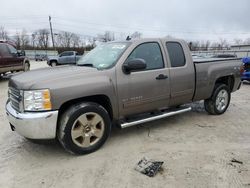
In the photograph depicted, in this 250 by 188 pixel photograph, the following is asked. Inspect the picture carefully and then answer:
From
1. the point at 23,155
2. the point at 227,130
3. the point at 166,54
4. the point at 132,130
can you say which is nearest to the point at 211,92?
the point at 227,130

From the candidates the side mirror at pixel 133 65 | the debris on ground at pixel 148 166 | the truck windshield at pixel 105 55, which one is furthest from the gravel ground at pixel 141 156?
the truck windshield at pixel 105 55

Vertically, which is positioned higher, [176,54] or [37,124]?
[176,54]

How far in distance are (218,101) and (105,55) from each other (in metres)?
3.15

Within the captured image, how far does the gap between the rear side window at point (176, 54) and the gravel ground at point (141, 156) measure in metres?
1.35

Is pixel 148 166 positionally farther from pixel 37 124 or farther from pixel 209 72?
pixel 209 72

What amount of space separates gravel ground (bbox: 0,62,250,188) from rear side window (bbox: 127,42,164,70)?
1.35 m

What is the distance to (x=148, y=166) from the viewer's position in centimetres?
327

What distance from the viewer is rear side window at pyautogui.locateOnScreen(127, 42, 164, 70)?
170 inches

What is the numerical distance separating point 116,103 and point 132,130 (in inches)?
43.0

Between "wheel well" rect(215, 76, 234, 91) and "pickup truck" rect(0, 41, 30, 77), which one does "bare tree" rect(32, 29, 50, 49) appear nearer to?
"pickup truck" rect(0, 41, 30, 77)

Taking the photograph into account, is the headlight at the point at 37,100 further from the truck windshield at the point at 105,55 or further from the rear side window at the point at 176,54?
the rear side window at the point at 176,54

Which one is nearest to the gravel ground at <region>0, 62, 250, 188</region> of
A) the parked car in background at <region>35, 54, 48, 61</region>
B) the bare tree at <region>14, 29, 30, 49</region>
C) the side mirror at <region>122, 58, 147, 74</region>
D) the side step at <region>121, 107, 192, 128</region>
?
the side step at <region>121, 107, 192, 128</region>

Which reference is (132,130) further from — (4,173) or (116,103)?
(4,173)

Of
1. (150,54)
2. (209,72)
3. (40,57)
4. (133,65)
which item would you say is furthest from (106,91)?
(40,57)
